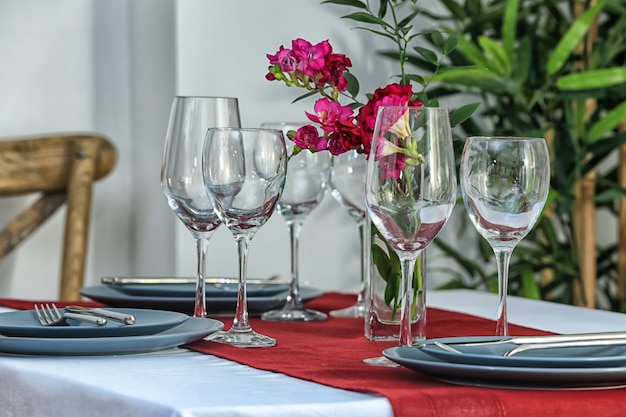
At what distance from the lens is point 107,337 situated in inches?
35.8

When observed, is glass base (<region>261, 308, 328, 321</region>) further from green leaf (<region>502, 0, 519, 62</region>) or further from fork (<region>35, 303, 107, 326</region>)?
green leaf (<region>502, 0, 519, 62</region>)

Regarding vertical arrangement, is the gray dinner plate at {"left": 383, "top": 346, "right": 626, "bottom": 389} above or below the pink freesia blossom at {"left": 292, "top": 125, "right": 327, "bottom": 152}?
below

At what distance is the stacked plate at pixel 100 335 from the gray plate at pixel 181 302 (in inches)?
8.5

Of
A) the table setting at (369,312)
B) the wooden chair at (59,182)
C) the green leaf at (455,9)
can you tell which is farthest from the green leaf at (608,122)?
the table setting at (369,312)

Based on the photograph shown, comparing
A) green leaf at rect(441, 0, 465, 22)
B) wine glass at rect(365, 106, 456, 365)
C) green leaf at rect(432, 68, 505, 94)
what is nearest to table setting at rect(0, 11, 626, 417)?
wine glass at rect(365, 106, 456, 365)

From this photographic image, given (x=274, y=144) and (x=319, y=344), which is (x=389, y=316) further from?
(x=274, y=144)

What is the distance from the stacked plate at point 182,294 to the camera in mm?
1217

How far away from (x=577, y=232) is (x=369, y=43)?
0.71m

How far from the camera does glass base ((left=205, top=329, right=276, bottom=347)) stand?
97 cm

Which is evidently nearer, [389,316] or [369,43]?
[389,316]

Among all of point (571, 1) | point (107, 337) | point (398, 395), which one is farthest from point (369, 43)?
point (398, 395)

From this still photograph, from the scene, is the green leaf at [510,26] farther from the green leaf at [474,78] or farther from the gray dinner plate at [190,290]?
the gray dinner plate at [190,290]

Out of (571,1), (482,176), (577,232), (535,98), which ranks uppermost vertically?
(571,1)

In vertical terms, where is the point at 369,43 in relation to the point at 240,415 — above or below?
above
